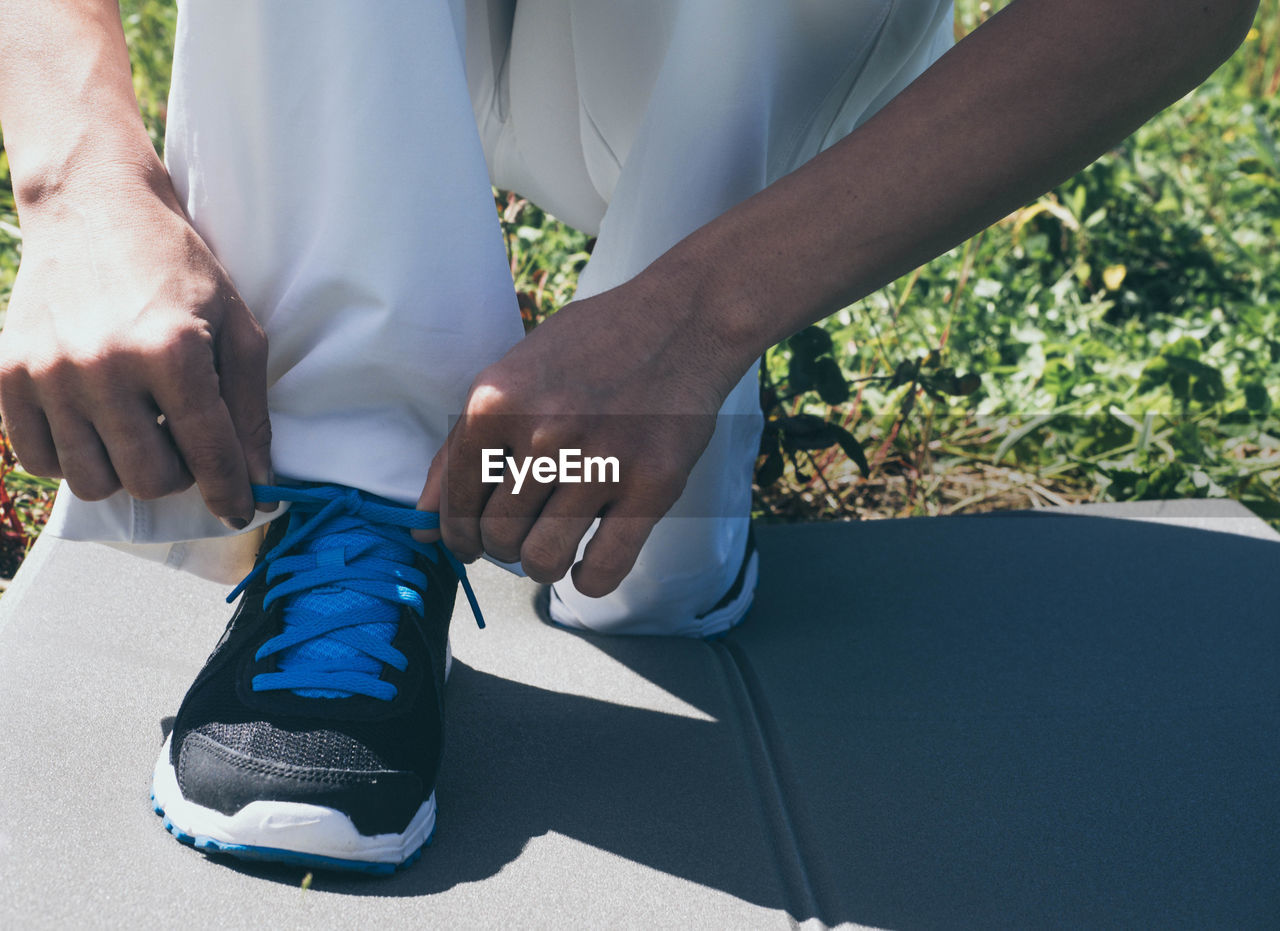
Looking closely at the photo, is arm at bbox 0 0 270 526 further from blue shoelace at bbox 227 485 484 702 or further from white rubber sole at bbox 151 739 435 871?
white rubber sole at bbox 151 739 435 871

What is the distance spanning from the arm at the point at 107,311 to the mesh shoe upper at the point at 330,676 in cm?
8

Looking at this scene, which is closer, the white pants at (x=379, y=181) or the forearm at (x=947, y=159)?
the forearm at (x=947, y=159)

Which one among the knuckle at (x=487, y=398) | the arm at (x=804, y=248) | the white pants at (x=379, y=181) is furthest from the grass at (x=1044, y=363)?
the knuckle at (x=487, y=398)

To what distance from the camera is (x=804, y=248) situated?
2.72ft

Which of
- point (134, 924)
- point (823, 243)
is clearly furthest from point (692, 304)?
point (134, 924)

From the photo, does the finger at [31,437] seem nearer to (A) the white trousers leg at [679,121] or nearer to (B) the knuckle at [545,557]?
(B) the knuckle at [545,557]

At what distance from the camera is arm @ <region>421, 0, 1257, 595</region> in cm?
78

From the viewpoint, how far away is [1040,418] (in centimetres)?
177

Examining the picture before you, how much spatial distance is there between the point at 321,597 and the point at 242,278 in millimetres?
277

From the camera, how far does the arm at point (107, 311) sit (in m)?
0.77

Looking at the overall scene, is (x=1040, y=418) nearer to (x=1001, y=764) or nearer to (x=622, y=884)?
(x=1001, y=764)

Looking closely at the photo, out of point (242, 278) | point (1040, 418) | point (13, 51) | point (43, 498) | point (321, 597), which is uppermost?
point (13, 51)

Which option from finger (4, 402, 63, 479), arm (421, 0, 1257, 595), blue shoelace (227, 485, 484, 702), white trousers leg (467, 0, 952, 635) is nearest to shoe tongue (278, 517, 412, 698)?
blue shoelace (227, 485, 484, 702)

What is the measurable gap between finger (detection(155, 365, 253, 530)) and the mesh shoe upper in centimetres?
4
